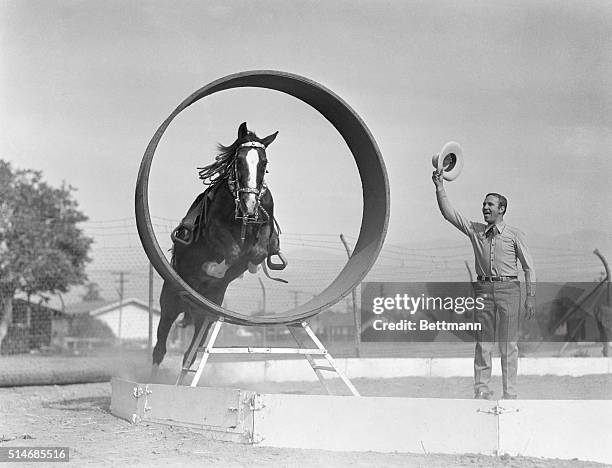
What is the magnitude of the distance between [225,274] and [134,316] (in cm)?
830

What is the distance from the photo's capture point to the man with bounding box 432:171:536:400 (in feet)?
22.6

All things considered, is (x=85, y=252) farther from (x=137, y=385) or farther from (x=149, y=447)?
(x=149, y=447)

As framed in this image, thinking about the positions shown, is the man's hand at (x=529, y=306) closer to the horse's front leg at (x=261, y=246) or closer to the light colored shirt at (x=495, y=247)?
the light colored shirt at (x=495, y=247)

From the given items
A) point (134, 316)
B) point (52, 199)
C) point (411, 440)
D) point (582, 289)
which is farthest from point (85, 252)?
point (411, 440)

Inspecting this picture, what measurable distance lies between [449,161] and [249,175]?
1.83 meters

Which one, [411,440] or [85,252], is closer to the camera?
[411,440]

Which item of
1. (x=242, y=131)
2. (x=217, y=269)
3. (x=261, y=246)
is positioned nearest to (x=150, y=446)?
(x=217, y=269)

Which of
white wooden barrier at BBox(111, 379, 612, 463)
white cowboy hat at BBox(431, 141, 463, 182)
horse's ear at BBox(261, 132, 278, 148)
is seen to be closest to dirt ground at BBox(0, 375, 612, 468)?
white wooden barrier at BBox(111, 379, 612, 463)

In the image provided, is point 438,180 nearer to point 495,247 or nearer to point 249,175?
point 495,247

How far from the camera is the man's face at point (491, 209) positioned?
703 cm

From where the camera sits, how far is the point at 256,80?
23.1 ft

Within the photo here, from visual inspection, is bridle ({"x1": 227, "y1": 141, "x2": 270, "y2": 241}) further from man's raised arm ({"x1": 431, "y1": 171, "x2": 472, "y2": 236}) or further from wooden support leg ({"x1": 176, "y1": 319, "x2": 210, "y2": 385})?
man's raised arm ({"x1": 431, "y1": 171, "x2": 472, "y2": 236})

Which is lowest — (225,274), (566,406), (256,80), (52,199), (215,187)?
(566,406)

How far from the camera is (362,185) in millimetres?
7730
